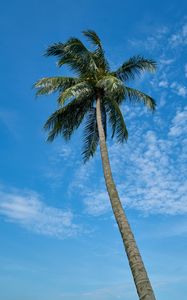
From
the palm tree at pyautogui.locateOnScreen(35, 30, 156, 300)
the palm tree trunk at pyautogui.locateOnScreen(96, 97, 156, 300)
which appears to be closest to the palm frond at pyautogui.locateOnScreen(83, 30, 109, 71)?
the palm tree at pyautogui.locateOnScreen(35, 30, 156, 300)

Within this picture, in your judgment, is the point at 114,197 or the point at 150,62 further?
the point at 150,62

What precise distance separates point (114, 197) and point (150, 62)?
863 cm

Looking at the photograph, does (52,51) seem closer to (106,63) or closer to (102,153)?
(106,63)

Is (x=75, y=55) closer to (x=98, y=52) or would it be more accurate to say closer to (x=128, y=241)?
(x=98, y=52)

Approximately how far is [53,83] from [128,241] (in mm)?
9373

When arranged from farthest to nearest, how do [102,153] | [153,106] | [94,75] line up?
[153,106]
[94,75]
[102,153]

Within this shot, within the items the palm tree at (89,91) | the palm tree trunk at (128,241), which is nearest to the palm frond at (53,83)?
the palm tree at (89,91)

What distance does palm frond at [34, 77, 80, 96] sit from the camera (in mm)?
18469

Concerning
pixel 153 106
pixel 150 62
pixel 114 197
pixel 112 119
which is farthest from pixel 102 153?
pixel 150 62

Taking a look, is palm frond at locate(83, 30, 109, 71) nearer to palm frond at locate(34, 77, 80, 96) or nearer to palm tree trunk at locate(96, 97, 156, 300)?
palm frond at locate(34, 77, 80, 96)

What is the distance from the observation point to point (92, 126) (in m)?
20.0

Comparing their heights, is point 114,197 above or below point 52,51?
below

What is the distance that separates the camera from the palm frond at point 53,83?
18469mm

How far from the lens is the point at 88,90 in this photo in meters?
17.7
